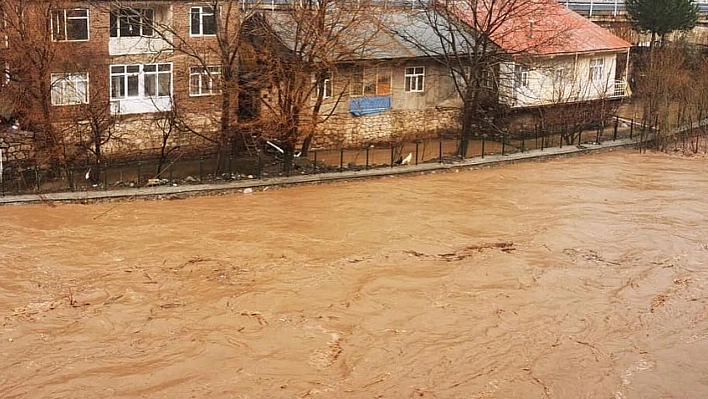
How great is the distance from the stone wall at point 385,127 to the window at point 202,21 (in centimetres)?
459

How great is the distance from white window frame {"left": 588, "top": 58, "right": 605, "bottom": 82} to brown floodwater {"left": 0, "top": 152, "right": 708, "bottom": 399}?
394 inches

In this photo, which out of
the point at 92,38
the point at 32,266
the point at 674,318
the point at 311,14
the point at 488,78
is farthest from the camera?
the point at 488,78

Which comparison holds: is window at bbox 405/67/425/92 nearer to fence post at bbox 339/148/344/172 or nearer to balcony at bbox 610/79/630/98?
fence post at bbox 339/148/344/172

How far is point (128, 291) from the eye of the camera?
1505 cm

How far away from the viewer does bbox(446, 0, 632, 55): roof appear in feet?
87.7

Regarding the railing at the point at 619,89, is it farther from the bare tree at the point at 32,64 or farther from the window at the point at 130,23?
the bare tree at the point at 32,64

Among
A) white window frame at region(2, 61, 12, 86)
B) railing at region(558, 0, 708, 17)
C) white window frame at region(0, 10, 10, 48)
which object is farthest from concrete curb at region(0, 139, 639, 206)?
railing at region(558, 0, 708, 17)

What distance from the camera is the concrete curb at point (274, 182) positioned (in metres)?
20.0

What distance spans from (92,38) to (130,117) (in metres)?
2.53

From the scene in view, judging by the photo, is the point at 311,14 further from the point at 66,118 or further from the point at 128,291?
the point at 128,291

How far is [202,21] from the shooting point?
25.7 meters

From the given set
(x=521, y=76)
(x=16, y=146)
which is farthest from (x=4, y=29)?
(x=521, y=76)

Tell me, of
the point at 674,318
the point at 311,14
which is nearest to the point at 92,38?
the point at 311,14

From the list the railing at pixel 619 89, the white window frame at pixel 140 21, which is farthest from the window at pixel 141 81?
the railing at pixel 619 89
